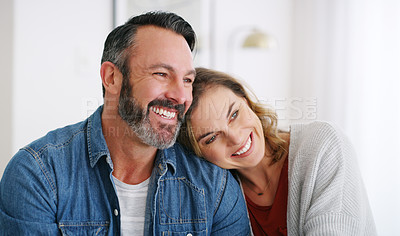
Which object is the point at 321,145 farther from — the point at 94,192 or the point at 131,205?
the point at 94,192

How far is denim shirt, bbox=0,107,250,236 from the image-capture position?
46.7 inches

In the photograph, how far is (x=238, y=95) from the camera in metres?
1.58

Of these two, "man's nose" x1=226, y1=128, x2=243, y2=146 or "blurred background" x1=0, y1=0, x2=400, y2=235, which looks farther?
"blurred background" x1=0, y1=0, x2=400, y2=235

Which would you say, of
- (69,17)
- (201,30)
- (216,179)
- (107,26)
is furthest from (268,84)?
(216,179)

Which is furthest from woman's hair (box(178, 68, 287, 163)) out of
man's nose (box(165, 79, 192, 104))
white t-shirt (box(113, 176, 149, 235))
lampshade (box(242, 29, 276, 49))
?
lampshade (box(242, 29, 276, 49))

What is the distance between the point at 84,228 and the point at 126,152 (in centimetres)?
32

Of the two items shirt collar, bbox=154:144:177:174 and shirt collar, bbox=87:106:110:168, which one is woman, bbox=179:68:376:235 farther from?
shirt collar, bbox=87:106:110:168

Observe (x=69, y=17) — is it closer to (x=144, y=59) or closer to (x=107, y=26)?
(x=107, y=26)

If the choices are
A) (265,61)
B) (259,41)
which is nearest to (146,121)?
(259,41)

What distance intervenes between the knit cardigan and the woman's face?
181 mm

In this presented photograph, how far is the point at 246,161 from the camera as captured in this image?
4.90 feet

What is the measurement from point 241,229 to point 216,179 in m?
0.22

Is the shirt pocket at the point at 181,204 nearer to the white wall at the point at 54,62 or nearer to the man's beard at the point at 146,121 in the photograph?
the man's beard at the point at 146,121

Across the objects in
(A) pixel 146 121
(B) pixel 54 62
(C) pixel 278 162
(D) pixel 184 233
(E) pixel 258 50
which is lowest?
(D) pixel 184 233
